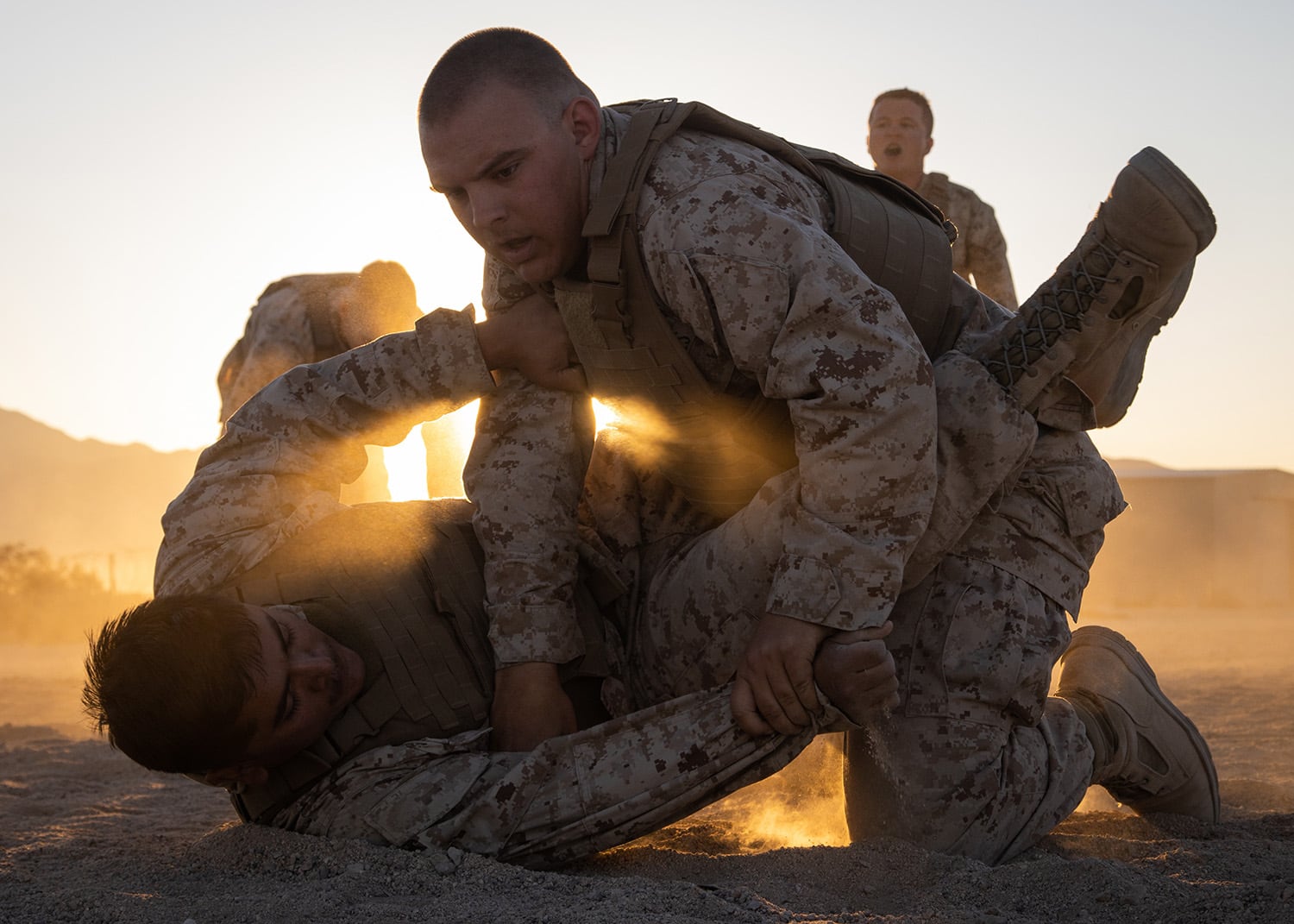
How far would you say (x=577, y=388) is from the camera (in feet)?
10.4

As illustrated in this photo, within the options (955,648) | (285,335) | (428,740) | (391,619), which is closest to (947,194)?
(285,335)

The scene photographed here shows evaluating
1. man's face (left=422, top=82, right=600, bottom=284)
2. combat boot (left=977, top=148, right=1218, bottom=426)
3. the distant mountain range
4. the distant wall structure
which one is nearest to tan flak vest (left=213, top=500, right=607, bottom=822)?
man's face (left=422, top=82, right=600, bottom=284)

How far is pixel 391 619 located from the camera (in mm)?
3027

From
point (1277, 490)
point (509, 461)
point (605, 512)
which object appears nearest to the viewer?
point (509, 461)

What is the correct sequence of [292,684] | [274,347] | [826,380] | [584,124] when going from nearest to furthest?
1. [826,380]
2. [292,684]
3. [584,124]
4. [274,347]

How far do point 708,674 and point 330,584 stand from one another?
1010 millimetres

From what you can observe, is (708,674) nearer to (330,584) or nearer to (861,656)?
(861,656)

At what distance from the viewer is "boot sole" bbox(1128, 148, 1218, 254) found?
264 centimetres

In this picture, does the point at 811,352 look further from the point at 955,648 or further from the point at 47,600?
the point at 47,600

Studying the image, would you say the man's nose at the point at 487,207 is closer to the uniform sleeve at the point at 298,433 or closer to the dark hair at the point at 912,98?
the uniform sleeve at the point at 298,433

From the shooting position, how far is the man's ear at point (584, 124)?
2867 millimetres

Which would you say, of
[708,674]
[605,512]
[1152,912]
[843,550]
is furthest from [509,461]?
[1152,912]

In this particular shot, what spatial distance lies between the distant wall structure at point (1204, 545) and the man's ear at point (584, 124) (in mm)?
17254

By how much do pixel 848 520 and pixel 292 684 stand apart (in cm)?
133
